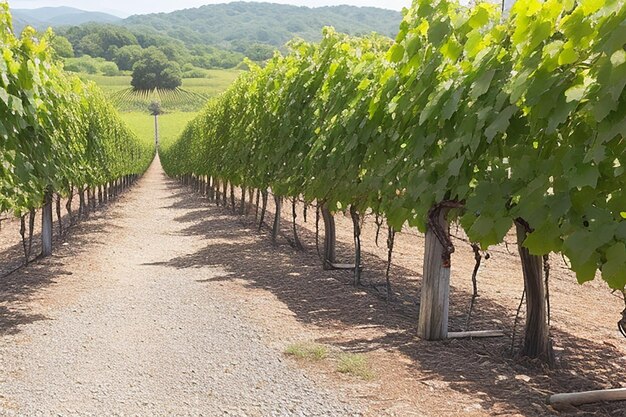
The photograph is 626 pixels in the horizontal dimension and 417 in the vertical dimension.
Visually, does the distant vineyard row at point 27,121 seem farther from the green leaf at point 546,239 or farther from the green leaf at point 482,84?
the green leaf at point 546,239

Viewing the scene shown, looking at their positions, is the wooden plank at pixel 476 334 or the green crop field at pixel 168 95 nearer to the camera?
the wooden plank at pixel 476 334

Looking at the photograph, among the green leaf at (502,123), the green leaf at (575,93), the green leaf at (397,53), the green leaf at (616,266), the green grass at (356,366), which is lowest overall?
the green grass at (356,366)

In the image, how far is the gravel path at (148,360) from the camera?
175 inches

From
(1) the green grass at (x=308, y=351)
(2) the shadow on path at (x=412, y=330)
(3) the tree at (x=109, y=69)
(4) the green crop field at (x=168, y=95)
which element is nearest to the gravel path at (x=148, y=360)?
(1) the green grass at (x=308, y=351)

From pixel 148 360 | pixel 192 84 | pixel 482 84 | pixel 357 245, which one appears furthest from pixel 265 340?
pixel 192 84

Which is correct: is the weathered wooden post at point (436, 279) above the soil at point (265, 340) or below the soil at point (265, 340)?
above

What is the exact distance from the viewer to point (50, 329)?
21.3 ft

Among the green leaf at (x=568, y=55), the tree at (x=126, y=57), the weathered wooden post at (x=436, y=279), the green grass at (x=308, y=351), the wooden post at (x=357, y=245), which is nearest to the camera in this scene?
the green leaf at (x=568, y=55)

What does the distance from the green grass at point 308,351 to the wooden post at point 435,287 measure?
107 cm

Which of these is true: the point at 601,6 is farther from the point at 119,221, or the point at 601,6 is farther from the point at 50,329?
the point at 119,221

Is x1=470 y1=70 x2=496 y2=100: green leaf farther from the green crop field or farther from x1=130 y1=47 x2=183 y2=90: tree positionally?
x1=130 y1=47 x2=183 y2=90: tree

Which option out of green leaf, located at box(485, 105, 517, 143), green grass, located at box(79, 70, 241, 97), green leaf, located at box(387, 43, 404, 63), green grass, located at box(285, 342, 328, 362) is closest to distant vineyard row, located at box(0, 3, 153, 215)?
green grass, located at box(285, 342, 328, 362)

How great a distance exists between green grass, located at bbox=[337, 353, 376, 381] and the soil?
8 cm

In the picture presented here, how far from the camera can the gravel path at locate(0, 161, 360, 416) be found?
4457 mm
